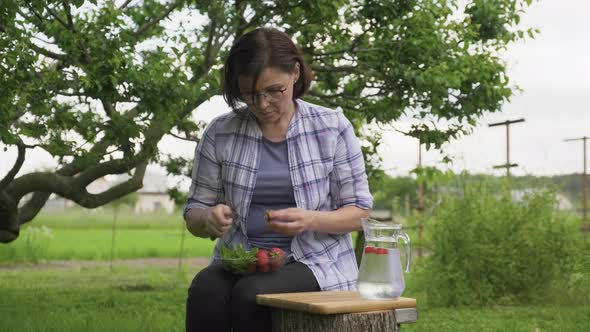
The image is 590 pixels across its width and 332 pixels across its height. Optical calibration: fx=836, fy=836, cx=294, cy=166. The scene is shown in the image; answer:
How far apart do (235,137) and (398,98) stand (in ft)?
12.7

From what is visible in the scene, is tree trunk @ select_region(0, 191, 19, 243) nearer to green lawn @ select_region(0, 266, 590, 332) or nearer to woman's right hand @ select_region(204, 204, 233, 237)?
green lawn @ select_region(0, 266, 590, 332)

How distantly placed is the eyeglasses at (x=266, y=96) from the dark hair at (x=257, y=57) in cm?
6

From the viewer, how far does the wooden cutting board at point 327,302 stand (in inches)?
102

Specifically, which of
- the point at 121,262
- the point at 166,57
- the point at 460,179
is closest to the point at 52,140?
the point at 166,57

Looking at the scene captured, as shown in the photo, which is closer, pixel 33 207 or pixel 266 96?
pixel 266 96

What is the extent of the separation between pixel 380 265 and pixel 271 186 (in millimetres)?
537

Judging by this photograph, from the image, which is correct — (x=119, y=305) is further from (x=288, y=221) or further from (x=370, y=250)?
(x=370, y=250)

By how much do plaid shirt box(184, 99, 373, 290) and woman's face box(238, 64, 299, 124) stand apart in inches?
4.0

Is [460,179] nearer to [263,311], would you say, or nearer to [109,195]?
[109,195]

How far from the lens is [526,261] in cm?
818

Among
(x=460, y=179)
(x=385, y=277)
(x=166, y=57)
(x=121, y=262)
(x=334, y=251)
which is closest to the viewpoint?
(x=385, y=277)

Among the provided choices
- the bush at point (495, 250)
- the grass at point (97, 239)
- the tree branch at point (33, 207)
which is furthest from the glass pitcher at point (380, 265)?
the grass at point (97, 239)

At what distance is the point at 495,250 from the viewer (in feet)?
26.5

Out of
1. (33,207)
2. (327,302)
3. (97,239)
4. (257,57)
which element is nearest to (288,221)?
Answer: (327,302)
